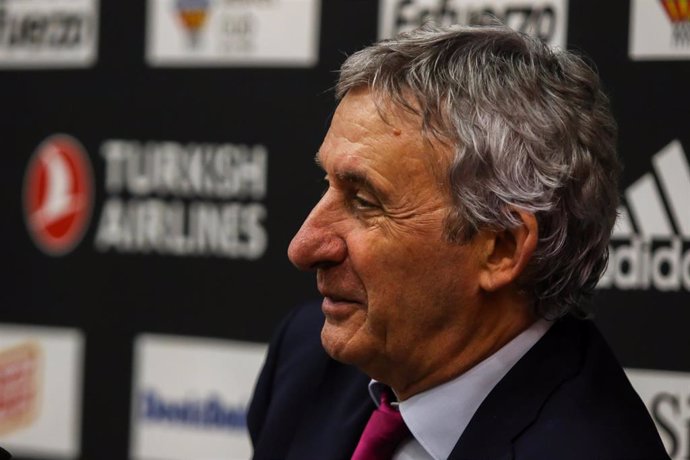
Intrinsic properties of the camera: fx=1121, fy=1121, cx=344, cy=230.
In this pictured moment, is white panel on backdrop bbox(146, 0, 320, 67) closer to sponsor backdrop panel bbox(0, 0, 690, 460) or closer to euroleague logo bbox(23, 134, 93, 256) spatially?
sponsor backdrop panel bbox(0, 0, 690, 460)

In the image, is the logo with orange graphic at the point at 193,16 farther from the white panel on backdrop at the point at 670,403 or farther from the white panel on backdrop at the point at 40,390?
the white panel on backdrop at the point at 670,403

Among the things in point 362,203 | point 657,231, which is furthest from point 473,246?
point 657,231

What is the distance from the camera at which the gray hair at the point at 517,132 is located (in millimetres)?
1388

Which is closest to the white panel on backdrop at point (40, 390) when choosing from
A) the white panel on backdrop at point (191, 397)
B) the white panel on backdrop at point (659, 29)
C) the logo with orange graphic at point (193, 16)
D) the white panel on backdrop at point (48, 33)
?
the white panel on backdrop at point (191, 397)

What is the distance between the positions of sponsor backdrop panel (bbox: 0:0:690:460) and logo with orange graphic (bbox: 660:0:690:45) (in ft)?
0.22

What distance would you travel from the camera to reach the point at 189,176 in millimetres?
2508

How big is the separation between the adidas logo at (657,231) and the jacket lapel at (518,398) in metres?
0.54

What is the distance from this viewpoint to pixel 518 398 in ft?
4.73

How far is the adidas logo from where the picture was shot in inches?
77.4

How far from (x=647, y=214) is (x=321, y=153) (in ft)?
2.47

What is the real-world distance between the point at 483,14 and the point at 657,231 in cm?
52

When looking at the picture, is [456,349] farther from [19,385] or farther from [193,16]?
[19,385]

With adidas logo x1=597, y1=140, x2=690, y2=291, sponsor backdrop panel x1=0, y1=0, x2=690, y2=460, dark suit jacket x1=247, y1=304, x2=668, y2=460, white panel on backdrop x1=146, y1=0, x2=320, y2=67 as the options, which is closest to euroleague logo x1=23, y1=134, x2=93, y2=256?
sponsor backdrop panel x1=0, y1=0, x2=690, y2=460

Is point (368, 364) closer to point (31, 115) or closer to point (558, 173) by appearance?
point (558, 173)
